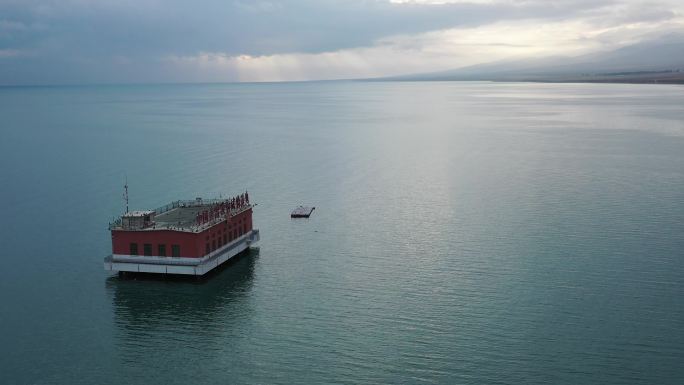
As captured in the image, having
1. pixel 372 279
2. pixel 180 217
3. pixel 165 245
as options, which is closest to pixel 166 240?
pixel 165 245

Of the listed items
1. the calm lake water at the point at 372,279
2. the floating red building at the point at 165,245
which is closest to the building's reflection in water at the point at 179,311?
the calm lake water at the point at 372,279

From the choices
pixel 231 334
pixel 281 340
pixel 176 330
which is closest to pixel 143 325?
pixel 176 330

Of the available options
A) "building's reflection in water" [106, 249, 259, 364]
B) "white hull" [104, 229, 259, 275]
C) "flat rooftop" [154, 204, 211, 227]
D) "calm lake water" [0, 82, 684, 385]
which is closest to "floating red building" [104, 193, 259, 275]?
"white hull" [104, 229, 259, 275]

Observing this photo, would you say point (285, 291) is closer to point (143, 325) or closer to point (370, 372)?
point (143, 325)

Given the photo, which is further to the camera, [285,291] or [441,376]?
[285,291]

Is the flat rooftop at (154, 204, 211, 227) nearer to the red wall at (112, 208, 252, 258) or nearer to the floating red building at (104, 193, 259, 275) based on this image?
the floating red building at (104, 193, 259, 275)
